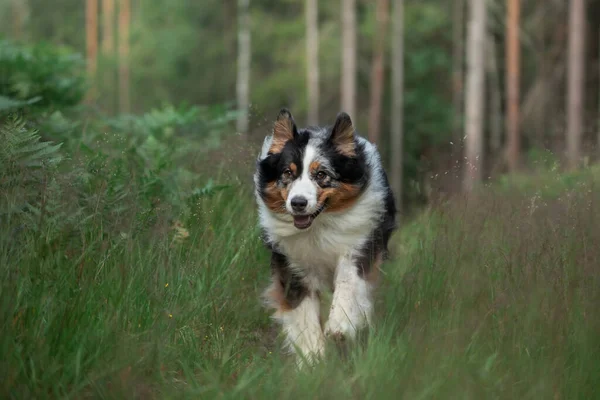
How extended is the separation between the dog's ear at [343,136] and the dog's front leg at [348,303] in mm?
793

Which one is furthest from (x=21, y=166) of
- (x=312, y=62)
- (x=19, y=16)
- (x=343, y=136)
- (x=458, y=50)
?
(x=19, y=16)

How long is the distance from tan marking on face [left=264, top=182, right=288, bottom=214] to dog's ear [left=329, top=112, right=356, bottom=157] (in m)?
0.54

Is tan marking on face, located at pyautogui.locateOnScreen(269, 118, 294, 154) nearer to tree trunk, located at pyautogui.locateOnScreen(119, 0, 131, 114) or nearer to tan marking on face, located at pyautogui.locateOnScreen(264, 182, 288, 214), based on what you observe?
tan marking on face, located at pyautogui.locateOnScreen(264, 182, 288, 214)

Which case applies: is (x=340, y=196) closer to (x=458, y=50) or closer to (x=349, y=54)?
(x=349, y=54)

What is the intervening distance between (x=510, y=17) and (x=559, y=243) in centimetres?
2652

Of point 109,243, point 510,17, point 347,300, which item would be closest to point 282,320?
point 347,300

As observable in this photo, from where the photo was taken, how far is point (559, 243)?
6.11 metres

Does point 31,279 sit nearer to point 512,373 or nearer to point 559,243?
point 512,373

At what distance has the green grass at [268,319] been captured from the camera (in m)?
4.42

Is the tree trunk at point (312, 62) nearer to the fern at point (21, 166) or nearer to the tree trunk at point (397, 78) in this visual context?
the tree trunk at point (397, 78)

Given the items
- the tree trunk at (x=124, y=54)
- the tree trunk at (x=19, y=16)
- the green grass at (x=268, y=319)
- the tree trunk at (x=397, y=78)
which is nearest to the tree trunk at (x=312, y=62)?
the tree trunk at (x=397, y=78)

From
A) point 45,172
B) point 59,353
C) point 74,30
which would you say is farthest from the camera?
point 74,30

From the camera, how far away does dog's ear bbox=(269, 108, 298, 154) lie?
6617 mm

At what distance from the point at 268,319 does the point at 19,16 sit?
5654cm
